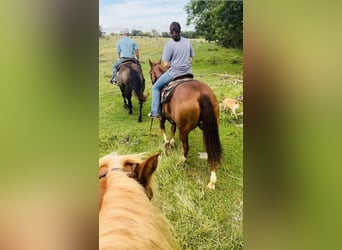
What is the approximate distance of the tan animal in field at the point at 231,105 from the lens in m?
2.29

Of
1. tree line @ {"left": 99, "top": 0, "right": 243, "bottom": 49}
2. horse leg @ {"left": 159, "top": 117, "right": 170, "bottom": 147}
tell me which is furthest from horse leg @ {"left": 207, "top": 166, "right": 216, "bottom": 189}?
tree line @ {"left": 99, "top": 0, "right": 243, "bottom": 49}

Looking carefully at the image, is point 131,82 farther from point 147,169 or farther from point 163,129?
point 147,169

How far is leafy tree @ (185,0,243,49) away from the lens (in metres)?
2.25

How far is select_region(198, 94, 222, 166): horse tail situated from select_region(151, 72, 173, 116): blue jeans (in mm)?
205

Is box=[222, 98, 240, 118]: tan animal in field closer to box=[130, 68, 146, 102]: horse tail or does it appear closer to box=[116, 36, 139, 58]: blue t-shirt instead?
box=[130, 68, 146, 102]: horse tail

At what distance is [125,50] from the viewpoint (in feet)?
7.54

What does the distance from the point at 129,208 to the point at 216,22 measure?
1.07 metres

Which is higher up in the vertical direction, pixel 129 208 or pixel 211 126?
pixel 211 126

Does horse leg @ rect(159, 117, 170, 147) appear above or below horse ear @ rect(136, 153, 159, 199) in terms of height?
above

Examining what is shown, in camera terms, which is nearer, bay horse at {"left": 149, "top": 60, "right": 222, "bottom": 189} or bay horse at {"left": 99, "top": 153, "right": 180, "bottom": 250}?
bay horse at {"left": 99, "top": 153, "right": 180, "bottom": 250}

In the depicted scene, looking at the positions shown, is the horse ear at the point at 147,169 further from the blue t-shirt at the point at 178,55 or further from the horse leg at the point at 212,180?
the blue t-shirt at the point at 178,55

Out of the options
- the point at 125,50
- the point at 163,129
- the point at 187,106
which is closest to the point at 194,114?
the point at 187,106
